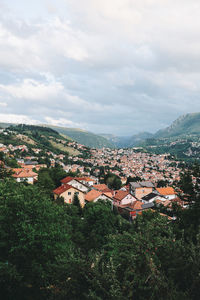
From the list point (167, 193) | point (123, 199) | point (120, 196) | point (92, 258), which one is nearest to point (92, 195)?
point (123, 199)

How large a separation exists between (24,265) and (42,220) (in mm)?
2866

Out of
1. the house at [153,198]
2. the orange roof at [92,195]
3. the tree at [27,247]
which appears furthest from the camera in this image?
the house at [153,198]

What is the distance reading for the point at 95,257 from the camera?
7953 mm

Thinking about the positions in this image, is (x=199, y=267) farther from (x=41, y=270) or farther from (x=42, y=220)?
(x=42, y=220)

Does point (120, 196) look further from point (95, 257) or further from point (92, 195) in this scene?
point (95, 257)

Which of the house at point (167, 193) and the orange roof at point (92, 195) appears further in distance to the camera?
the house at point (167, 193)

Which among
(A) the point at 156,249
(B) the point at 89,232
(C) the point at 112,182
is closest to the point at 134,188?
(C) the point at 112,182

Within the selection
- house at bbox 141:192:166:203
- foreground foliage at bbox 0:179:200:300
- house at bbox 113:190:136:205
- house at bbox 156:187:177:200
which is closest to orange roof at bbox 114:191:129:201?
house at bbox 113:190:136:205

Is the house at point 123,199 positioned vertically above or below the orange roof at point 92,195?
below

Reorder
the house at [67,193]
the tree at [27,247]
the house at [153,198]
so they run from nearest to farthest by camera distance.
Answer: the tree at [27,247] < the house at [67,193] < the house at [153,198]

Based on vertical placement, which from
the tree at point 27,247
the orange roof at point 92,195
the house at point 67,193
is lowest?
the orange roof at point 92,195

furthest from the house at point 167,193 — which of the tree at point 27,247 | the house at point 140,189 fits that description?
the tree at point 27,247

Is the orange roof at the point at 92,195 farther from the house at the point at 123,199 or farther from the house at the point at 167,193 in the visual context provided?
the house at the point at 167,193

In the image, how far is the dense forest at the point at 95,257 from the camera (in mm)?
6492
